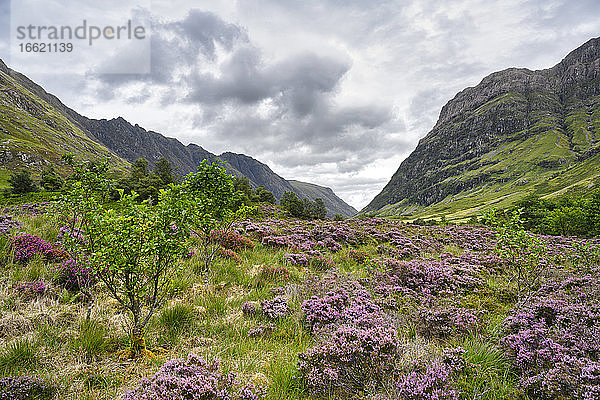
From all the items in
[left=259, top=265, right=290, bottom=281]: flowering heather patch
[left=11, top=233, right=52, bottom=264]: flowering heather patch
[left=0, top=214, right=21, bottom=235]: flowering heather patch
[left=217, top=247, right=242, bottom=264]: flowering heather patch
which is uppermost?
[left=0, top=214, right=21, bottom=235]: flowering heather patch

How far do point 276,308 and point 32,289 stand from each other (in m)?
6.76

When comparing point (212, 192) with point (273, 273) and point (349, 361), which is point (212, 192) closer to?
point (273, 273)

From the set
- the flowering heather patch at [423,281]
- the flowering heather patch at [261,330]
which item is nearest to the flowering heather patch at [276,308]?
the flowering heather patch at [261,330]

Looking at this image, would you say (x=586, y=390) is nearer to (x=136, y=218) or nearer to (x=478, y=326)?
(x=478, y=326)

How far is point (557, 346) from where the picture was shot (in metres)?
4.76

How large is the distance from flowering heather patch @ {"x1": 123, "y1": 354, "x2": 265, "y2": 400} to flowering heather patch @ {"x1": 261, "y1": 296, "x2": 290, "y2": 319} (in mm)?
2795

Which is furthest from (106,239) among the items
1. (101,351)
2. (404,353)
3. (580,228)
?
(580,228)

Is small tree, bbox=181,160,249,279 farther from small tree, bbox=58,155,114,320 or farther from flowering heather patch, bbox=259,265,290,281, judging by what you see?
small tree, bbox=58,155,114,320

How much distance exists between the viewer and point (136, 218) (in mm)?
5406

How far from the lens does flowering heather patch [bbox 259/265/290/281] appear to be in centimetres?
1034

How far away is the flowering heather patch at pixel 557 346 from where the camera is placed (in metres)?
3.91

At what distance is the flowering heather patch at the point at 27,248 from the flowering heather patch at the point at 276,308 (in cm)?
834

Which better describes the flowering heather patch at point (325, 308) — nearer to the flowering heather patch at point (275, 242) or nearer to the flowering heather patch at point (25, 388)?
the flowering heather patch at point (25, 388)

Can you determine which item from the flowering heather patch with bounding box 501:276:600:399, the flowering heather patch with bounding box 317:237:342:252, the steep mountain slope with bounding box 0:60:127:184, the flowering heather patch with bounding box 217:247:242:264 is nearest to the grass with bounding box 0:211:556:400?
the flowering heather patch with bounding box 501:276:600:399
